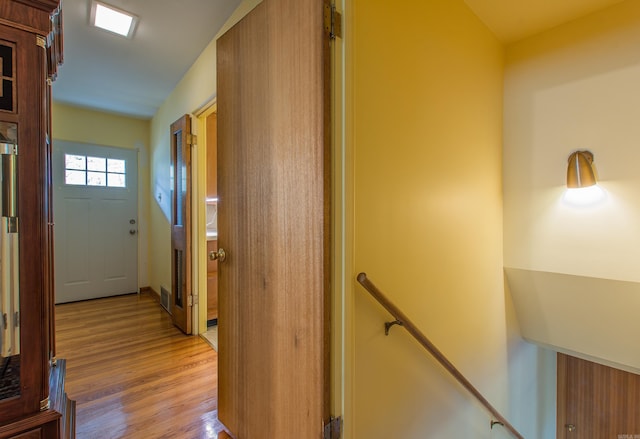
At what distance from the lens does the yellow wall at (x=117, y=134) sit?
3582 millimetres

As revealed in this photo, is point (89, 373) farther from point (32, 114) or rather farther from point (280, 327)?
point (32, 114)

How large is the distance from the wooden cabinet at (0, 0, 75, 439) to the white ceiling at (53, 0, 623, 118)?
133 centimetres

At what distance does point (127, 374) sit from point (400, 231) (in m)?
2.20

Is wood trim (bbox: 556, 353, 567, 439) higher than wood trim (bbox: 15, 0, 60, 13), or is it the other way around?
wood trim (bbox: 15, 0, 60, 13)

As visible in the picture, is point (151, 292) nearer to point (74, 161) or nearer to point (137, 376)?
point (74, 161)

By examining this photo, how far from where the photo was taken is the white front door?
3551 mm

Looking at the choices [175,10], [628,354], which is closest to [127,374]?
[175,10]

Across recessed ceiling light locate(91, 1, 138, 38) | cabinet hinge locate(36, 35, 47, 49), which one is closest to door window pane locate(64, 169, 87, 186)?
recessed ceiling light locate(91, 1, 138, 38)

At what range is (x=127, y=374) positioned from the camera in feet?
6.84

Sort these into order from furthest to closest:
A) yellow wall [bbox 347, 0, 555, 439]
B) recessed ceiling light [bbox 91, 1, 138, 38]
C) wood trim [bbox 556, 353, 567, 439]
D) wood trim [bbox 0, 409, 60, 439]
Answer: wood trim [bbox 556, 353, 567, 439] < recessed ceiling light [bbox 91, 1, 138, 38] < yellow wall [bbox 347, 0, 555, 439] < wood trim [bbox 0, 409, 60, 439]

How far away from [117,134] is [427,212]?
14.1ft

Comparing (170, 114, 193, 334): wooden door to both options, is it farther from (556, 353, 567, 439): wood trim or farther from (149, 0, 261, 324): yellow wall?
(556, 353, 567, 439): wood trim

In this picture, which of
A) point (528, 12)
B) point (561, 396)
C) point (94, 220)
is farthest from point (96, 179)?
point (561, 396)

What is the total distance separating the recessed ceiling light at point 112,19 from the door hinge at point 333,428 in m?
2.70
